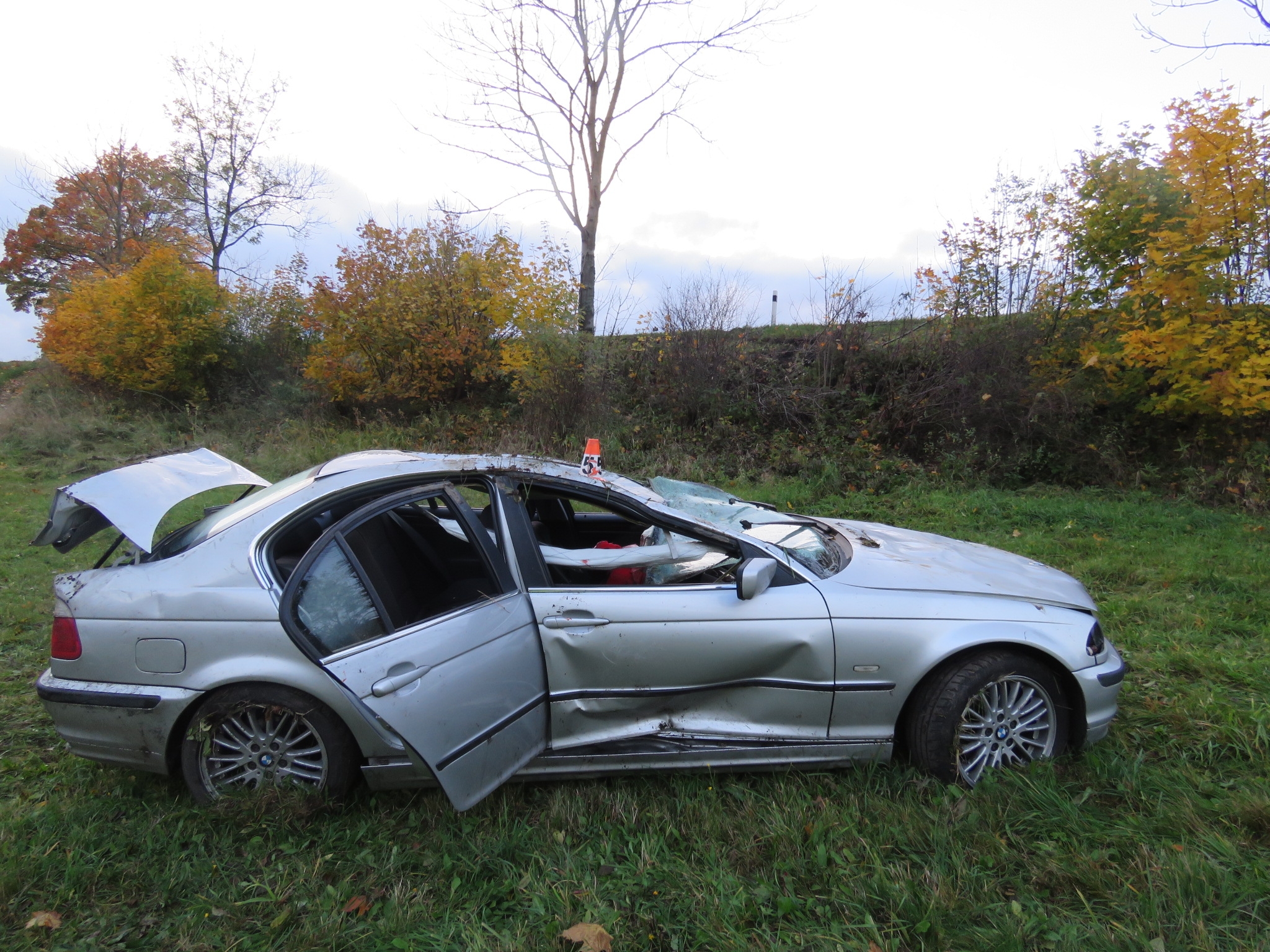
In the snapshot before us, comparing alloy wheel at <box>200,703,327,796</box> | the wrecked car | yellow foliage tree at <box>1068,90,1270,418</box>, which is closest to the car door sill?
the wrecked car

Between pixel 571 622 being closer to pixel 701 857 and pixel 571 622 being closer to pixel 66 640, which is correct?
pixel 701 857

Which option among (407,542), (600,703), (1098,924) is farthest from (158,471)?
(1098,924)

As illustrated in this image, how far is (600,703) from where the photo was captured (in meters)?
2.98

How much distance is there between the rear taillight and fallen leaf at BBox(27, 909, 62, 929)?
908mm

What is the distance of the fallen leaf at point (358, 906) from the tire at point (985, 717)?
217 cm

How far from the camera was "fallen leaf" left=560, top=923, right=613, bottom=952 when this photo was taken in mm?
2268

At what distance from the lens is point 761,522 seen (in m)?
3.97

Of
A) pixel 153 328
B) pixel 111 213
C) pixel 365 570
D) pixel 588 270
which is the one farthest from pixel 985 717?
pixel 111 213

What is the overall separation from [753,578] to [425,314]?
12.4m

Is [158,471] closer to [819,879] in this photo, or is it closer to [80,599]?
[80,599]

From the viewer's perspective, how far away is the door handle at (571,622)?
294 centimetres

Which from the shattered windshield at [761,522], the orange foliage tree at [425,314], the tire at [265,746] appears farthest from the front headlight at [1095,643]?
the orange foliage tree at [425,314]

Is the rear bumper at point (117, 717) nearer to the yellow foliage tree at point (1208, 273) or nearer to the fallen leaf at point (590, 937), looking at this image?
the fallen leaf at point (590, 937)

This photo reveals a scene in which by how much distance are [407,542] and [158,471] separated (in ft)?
3.68
